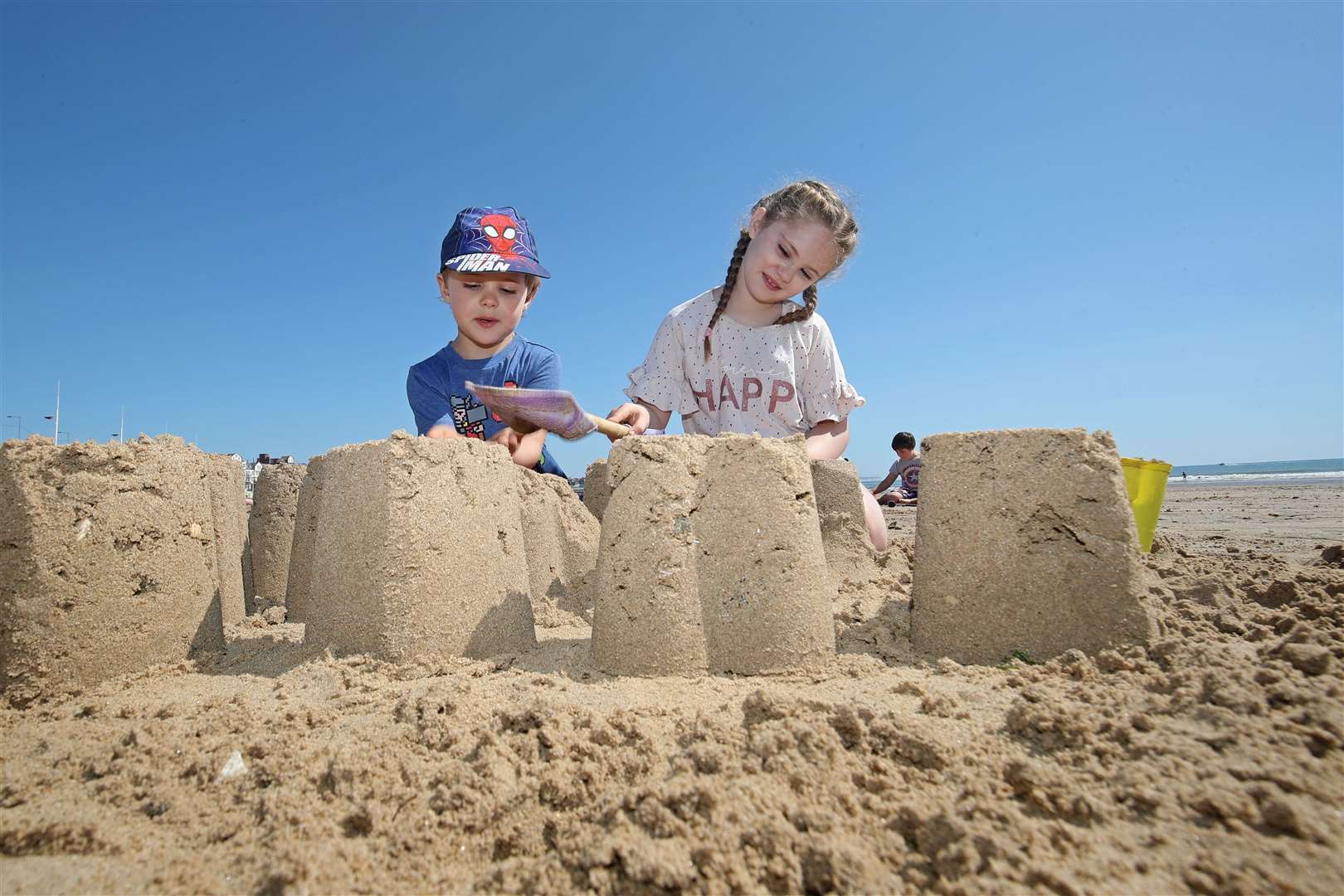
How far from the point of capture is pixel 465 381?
12.5 ft

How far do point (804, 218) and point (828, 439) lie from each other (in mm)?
1103

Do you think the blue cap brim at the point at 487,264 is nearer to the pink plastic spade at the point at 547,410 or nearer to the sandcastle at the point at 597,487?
the pink plastic spade at the point at 547,410

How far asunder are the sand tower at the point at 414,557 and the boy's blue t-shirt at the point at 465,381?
1.25 meters

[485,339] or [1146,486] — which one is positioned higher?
[485,339]

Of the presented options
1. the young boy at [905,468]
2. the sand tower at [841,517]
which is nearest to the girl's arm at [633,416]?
the sand tower at [841,517]

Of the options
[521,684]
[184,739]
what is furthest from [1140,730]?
[184,739]

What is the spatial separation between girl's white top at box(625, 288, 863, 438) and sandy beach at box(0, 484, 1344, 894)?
1.72 meters

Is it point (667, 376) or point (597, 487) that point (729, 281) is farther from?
point (597, 487)

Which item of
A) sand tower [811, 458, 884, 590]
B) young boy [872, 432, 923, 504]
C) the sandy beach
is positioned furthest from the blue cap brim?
young boy [872, 432, 923, 504]

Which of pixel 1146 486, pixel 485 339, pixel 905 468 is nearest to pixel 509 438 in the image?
pixel 485 339

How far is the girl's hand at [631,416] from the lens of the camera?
11.3ft

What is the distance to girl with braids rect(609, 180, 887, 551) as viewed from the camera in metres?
3.49

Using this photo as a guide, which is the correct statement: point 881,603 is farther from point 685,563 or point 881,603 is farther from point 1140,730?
point 1140,730

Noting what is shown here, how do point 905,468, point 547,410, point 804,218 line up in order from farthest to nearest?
point 905,468 → point 804,218 → point 547,410
